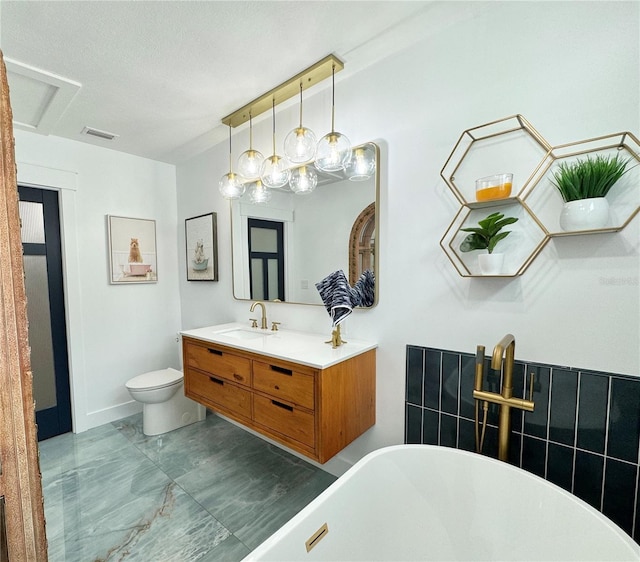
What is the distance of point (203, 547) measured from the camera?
1.54 meters

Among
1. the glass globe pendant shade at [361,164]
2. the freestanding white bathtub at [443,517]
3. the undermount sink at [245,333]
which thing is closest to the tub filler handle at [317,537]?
the freestanding white bathtub at [443,517]

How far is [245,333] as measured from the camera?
2.37 m

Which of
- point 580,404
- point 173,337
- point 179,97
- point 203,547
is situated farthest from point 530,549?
point 173,337

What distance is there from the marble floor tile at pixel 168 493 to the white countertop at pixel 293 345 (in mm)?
888

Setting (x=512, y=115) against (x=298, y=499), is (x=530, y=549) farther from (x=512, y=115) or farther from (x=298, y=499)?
(x=512, y=115)

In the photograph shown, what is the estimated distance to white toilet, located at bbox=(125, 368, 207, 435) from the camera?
246 centimetres

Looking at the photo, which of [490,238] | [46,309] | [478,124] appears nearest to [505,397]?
[490,238]

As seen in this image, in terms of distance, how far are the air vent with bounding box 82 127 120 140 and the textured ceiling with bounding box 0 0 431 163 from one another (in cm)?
13

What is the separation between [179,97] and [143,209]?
1.35 meters

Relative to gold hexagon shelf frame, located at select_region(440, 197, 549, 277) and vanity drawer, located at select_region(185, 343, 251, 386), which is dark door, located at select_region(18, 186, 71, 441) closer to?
vanity drawer, located at select_region(185, 343, 251, 386)

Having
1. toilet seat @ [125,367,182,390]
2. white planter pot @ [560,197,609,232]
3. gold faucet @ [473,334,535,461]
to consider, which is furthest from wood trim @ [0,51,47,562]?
toilet seat @ [125,367,182,390]

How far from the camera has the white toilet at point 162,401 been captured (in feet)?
8.06

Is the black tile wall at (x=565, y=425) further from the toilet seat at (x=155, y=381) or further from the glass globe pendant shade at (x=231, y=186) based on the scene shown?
the toilet seat at (x=155, y=381)

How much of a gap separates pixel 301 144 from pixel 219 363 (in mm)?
1435
